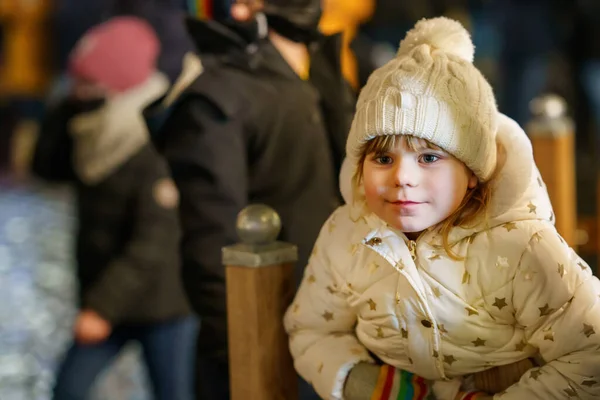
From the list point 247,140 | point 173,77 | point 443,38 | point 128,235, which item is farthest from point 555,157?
point 173,77

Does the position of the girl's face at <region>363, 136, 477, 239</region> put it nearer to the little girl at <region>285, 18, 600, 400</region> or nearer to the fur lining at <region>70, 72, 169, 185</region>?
the little girl at <region>285, 18, 600, 400</region>

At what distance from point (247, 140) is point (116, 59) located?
694mm

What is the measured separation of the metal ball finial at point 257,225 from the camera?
0.87 meters

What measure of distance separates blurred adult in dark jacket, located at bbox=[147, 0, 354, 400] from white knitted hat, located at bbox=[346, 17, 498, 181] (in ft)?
1.11

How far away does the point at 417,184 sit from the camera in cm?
72

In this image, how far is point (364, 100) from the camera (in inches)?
29.4

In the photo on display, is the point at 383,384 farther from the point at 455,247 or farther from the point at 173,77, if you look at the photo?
the point at 173,77

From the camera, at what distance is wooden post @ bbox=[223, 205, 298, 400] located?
870 mm

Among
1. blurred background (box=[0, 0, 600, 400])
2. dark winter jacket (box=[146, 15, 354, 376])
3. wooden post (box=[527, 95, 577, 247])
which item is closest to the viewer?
dark winter jacket (box=[146, 15, 354, 376])

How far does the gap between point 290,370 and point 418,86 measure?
361 millimetres

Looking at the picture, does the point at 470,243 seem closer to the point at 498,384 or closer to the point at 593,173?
the point at 498,384

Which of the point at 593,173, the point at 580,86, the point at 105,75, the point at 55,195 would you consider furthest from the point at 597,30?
the point at 55,195

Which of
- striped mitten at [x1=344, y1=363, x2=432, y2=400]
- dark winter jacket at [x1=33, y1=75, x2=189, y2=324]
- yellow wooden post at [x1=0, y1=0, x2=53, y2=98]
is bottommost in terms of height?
yellow wooden post at [x1=0, y1=0, x2=53, y2=98]

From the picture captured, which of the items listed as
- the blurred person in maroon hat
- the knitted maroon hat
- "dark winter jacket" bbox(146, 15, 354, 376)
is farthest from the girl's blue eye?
the knitted maroon hat
